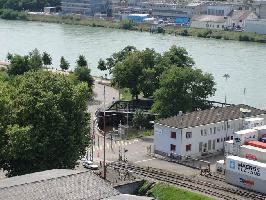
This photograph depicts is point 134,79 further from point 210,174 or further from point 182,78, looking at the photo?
point 210,174

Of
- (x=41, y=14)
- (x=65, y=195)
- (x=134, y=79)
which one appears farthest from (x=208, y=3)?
(x=65, y=195)

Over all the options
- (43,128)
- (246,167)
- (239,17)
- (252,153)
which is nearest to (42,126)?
(43,128)

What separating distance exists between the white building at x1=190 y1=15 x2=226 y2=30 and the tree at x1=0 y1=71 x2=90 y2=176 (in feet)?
136

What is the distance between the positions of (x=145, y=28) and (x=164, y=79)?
35.4 metres

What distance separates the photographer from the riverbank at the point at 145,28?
49938 millimetres

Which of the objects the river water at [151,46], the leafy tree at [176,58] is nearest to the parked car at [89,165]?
the leafy tree at [176,58]

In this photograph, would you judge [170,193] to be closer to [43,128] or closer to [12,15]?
[43,128]

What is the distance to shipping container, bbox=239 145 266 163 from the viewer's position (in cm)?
1592

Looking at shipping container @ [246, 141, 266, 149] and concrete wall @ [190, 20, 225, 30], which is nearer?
shipping container @ [246, 141, 266, 149]

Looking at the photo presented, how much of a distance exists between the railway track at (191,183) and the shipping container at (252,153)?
→ 1237 mm

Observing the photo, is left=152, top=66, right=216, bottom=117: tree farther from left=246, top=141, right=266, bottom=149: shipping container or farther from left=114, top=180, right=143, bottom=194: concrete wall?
left=114, top=180, right=143, bottom=194: concrete wall

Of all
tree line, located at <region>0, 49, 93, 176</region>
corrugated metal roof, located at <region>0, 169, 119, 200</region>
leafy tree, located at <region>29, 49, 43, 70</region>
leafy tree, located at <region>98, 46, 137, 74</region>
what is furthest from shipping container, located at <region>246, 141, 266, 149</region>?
leafy tree, located at <region>29, 49, 43, 70</region>

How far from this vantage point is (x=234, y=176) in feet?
50.8

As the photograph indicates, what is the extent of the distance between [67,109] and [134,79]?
385 inches
